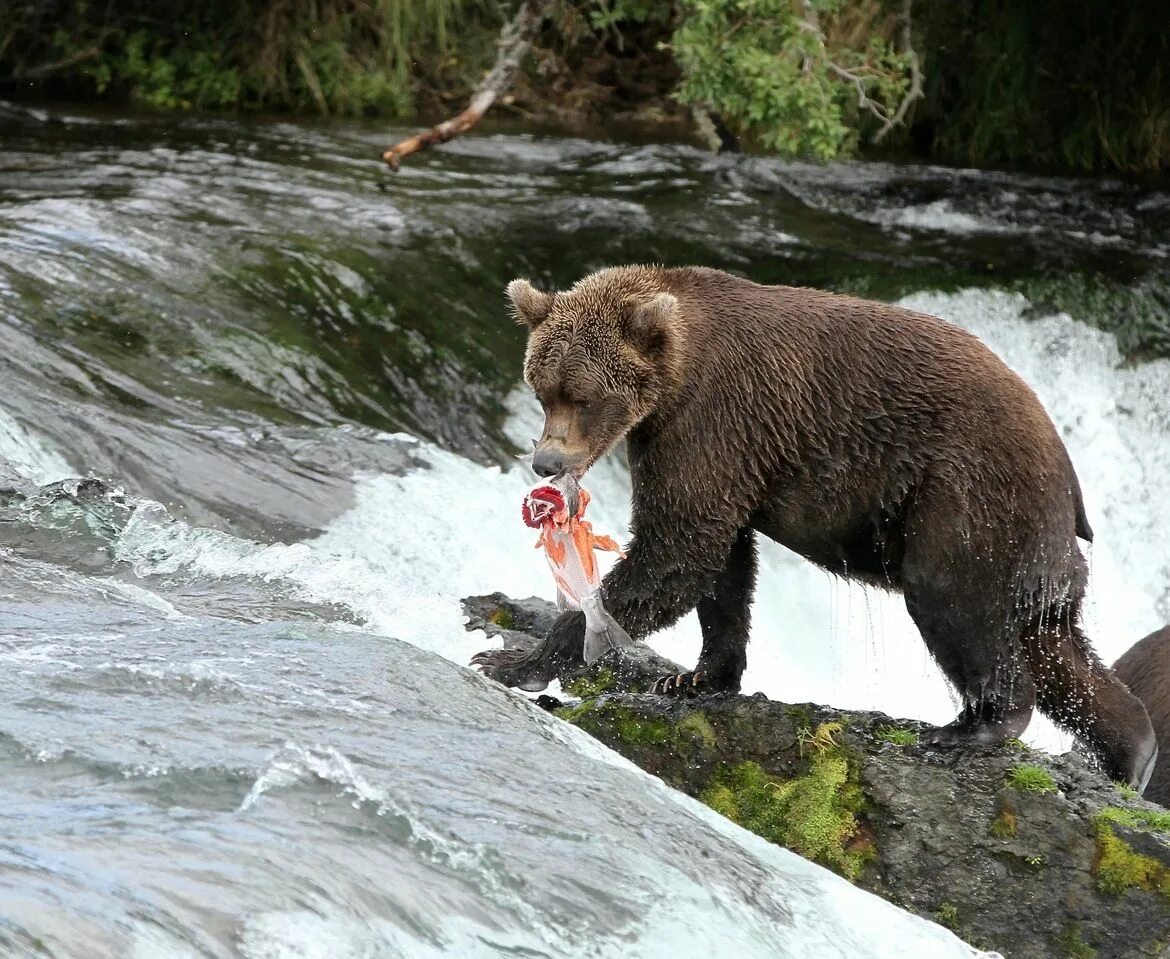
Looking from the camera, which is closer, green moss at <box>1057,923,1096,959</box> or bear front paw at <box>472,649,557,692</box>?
green moss at <box>1057,923,1096,959</box>

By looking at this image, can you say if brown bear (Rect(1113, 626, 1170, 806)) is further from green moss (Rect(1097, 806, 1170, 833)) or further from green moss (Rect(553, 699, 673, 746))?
green moss (Rect(553, 699, 673, 746))

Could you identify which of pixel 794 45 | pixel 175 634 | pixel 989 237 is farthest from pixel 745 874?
pixel 989 237

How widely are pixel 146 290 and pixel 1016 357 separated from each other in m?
6.53

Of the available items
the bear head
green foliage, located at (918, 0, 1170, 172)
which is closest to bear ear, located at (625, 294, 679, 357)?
the bear head

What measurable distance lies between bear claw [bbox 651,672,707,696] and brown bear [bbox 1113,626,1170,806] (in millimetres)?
2188

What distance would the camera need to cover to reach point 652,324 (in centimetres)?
599

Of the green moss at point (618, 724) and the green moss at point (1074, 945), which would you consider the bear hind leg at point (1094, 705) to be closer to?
the green moss at point (1074, 945)

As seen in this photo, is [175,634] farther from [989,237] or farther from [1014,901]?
[989,237]

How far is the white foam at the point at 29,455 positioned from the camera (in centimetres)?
823

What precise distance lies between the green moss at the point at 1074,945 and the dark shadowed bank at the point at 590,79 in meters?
9.98

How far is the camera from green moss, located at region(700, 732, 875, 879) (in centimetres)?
543

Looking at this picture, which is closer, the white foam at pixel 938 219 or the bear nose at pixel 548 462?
the bear nose at pixel 548 462

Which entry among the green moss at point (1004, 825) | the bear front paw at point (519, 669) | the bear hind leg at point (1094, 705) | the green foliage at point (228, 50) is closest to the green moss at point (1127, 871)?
the green moss at point (1004, 825)

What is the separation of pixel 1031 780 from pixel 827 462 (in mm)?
1324
